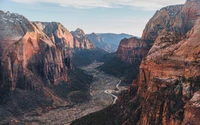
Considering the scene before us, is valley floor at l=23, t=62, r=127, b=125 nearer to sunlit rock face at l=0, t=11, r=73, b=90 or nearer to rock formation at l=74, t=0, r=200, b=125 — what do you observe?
sunlit rock face at l=0, t=11, r=73, b=90

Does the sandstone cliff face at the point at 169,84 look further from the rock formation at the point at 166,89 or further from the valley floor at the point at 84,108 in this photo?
the valley floor at the point at 84,108

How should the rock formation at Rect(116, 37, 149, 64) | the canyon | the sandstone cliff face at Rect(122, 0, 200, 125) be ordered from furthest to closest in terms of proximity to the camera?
the rock formation at Rect(116, 37, 149, 64) → the canyon → the sandstone cliff face at Rect(122, 0, 200, 125)

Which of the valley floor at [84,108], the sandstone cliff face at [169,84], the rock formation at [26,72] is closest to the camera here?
the sandstone cliff face at [169,84]

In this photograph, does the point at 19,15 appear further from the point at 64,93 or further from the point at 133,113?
the point at 133,113

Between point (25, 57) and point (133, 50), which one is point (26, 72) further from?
point (133, 50)

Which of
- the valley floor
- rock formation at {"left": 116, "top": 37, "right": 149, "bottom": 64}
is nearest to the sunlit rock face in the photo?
the valley floor

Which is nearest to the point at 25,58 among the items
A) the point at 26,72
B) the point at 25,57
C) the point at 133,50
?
the point at 25,57

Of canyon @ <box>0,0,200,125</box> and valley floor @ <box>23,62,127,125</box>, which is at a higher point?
canyon @ <box>0,0,200,125</box>

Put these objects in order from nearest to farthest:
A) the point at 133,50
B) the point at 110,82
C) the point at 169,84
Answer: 1. the point at 169,84
2. the point at 110,82
3. the point at 133,50

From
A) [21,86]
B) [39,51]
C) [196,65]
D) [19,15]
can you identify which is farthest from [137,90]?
[19,15]

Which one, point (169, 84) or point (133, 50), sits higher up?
point (133, 50)

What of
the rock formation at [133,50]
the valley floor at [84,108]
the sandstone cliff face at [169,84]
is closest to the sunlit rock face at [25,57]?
the valley floor at [84,108]

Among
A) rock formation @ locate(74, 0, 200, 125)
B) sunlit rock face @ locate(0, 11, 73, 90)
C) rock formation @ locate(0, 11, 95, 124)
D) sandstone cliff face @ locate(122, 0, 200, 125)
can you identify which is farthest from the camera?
sunlit rock face @ locate(0, 11, 73, 90)
